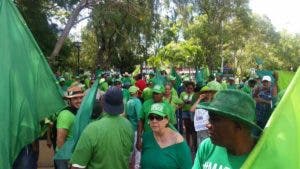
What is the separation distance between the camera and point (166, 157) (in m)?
4.65

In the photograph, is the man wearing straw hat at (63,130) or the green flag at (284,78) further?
the green flag at (284,78)

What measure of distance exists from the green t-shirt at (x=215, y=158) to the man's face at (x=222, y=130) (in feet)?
0.28

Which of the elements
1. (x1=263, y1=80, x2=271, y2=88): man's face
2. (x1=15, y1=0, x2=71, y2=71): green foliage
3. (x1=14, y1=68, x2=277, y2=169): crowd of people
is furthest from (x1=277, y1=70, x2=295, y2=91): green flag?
(x1=15, y1=0, x2=71, y2=71): green foliage

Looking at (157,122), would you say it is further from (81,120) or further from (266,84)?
(266,84)

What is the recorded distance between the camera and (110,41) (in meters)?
40.2

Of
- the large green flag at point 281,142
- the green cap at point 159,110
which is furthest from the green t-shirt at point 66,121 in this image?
the large green flag at point 281,142

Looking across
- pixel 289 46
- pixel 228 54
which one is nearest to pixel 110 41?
pixel 228 54

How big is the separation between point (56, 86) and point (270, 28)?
169 feet

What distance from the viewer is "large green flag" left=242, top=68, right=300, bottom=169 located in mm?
2236

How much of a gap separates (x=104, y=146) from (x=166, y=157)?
53cm

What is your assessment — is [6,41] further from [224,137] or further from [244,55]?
[244,55]

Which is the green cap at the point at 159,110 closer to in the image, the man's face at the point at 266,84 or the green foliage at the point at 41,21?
the man's face at the point at 266,84

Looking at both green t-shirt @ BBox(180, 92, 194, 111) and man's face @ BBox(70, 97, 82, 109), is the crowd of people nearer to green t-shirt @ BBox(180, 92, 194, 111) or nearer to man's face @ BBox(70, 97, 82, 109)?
man's face @ BBox(70, 97, 82, 109)

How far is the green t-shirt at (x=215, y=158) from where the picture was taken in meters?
2.89
